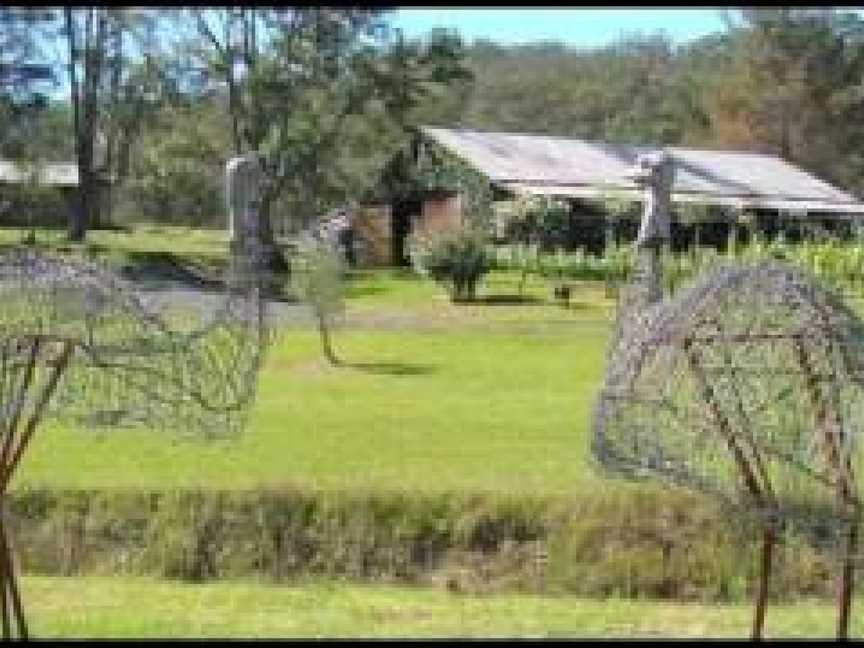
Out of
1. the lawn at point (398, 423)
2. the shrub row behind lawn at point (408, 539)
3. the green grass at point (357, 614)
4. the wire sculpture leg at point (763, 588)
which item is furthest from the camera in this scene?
the lawn at point (398, 423)

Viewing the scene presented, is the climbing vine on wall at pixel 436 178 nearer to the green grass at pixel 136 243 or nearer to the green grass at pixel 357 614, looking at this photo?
the green grass at pixel 136 243

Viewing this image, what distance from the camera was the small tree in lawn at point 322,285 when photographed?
30.4 metres

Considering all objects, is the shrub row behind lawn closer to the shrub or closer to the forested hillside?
the shrub

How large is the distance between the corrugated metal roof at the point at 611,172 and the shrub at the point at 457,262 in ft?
44.3

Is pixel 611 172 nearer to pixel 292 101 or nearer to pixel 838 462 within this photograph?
pixel 292 101

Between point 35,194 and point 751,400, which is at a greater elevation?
point 751,400

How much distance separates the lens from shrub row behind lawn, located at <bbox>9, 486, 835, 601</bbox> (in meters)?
15.0

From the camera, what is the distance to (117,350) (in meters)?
10.6

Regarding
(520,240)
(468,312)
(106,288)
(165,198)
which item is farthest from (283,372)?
(165,198)

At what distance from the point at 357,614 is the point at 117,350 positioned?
254 centimetres

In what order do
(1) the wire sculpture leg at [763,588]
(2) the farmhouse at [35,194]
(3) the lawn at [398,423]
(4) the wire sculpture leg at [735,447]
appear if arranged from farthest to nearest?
(2) the farmhouse at [35,194], (3) the lawn at [398,423], (4) the wire sculpture leg at [735,447], (1) the wire sculpture leg at [763,588]

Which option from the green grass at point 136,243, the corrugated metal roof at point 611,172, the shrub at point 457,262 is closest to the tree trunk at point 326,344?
the shrub at point 457,262

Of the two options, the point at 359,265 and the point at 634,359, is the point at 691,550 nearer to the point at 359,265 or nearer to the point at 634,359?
the point at 634,359

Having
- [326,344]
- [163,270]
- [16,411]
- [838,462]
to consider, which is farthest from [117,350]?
[163,270]
